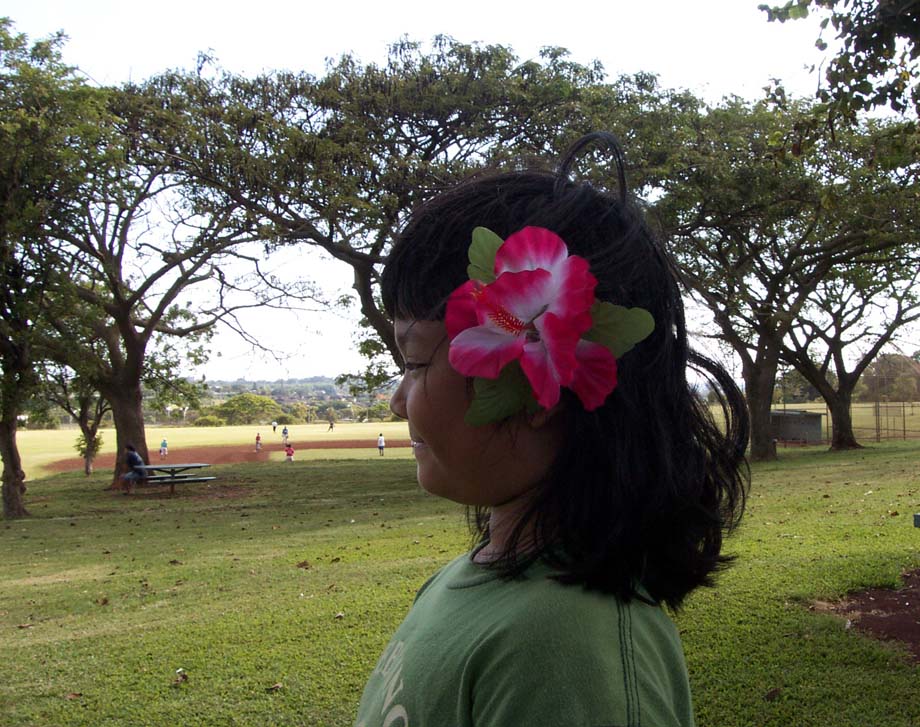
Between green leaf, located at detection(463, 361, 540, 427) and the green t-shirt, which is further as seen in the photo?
green leaf, located at detection(463, 361, 540, 427)

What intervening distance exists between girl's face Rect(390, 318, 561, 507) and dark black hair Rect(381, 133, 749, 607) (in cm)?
3

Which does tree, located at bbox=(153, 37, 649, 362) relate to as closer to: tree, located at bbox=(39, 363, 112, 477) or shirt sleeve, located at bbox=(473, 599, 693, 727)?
tree, located at bbox=(39, 363, 112, 477)

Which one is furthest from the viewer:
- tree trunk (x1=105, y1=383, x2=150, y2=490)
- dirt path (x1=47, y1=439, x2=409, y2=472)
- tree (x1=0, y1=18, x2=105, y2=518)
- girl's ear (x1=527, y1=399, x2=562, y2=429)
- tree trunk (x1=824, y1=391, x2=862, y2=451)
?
dirt path (x1=47, y1=439, x2=409, y2=472)

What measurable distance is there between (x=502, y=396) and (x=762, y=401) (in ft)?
74.6

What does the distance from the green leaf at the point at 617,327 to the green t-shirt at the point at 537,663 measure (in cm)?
32

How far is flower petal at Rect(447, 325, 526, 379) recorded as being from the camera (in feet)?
3.46

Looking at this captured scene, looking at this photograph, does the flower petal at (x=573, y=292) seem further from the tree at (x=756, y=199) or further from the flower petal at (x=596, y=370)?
the tree at (x=756, y=199)

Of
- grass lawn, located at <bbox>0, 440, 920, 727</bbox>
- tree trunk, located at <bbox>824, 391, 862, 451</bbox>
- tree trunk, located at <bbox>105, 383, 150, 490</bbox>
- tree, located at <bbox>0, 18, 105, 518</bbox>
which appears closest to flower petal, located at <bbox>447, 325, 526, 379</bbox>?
grass lawn, located at <bbox>0, 440, 920, 727</bbox>

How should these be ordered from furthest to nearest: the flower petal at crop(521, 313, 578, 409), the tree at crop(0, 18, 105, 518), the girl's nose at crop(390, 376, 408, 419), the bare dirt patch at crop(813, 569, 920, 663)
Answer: the tree at crop(0, 18, 105, 518) < the bare dirt patch at crop(813, 569, 920, 663) < the girl's nose at crop(390, 376, 408, 419) < the flower petal at crop(521, 313, 578, 409)

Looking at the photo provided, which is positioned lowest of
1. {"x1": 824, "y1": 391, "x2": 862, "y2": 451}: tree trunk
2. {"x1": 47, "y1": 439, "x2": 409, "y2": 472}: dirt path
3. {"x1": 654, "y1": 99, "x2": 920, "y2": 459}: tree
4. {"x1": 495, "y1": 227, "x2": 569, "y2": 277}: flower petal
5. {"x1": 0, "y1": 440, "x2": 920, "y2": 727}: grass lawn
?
{"x1": 47, "y1": 439, "x2": 409, "y2": 472}: dirt path

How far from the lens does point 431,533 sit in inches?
409

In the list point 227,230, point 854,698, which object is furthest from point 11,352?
point 854,698

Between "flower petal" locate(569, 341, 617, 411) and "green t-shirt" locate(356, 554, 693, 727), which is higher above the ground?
"flower petal" locate(569, 341, 617, 411)

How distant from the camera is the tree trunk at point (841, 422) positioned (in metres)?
25.2
